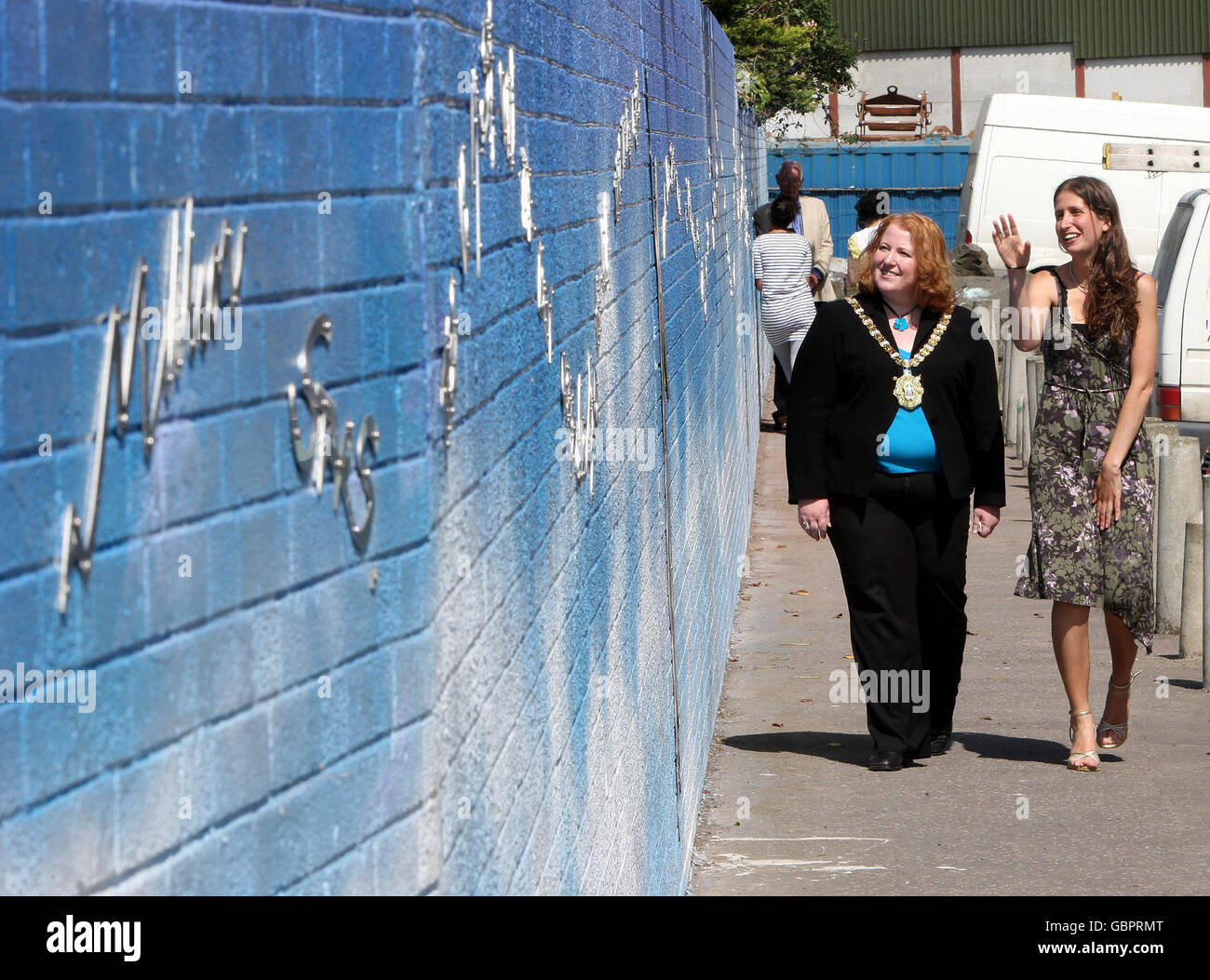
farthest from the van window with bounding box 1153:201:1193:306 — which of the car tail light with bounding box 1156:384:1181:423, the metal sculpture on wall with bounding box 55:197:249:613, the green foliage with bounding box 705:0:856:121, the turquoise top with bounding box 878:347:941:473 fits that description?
the green foliage with bounding box 705:0:856:121

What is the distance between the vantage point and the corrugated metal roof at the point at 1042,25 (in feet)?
151

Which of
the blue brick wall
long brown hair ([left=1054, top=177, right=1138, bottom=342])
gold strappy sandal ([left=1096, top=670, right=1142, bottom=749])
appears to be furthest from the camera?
gold strappy sandal ([left=1096, top=670, right=1142, bottom=749])

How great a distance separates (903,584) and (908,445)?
485 mm

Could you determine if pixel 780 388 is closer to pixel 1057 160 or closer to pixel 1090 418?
pixel 1057 160

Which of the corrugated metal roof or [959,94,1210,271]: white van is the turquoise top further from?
the corrugated metal roof

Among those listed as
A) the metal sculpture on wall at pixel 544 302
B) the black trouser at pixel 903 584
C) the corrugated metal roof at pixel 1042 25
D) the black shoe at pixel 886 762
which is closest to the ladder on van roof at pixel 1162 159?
the black trouser at pixel 903 584

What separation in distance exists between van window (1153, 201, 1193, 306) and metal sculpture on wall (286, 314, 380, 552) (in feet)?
31.6

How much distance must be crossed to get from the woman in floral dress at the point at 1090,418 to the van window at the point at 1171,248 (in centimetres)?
514

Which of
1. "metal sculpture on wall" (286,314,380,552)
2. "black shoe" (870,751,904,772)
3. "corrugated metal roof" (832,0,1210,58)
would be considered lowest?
"black shoe" (870,751,904,772)

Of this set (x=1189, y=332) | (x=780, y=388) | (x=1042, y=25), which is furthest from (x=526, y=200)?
(x=1042, y=25)

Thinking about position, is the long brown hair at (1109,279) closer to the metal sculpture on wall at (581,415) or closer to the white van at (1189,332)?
the metal sculpture on wall at (581,415)

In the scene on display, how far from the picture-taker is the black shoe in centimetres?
585

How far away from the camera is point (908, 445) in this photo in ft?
18.4
